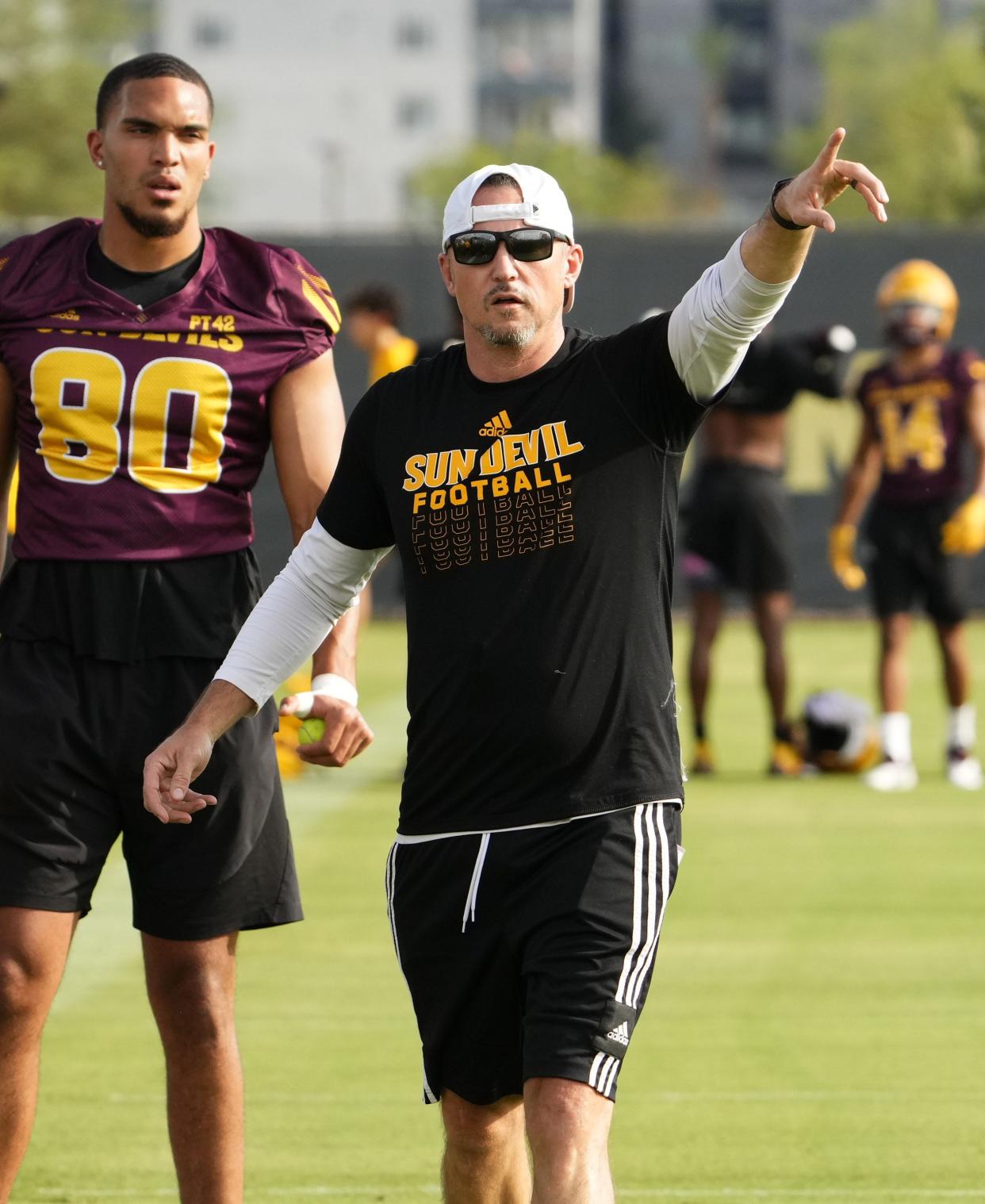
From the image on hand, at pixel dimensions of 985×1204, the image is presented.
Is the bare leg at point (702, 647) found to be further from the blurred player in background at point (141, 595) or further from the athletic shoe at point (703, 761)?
the blurred player in background at point (141, 595)

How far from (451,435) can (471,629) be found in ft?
1.17

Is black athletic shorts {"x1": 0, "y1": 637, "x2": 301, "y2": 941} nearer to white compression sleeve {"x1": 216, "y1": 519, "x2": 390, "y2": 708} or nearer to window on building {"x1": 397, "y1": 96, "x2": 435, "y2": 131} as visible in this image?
white compression sleeve {"x1": 216, "y1": 519, "x2": 390, "y2": 708}

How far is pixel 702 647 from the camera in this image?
1220 cm

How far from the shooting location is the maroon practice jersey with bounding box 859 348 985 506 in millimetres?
12156

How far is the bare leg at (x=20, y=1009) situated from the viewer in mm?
4574

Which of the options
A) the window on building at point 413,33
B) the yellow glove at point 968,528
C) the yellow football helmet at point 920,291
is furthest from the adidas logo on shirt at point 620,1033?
the window on building at point 413,33

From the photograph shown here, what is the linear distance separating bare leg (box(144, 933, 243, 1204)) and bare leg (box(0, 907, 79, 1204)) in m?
0.22

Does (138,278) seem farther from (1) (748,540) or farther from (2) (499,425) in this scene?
(1) (748,540)

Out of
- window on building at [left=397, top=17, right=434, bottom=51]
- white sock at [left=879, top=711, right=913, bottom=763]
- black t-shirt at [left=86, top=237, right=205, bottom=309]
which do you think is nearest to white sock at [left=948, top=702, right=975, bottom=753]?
white sock at [left=879, top=711, right=913, bottom=763]

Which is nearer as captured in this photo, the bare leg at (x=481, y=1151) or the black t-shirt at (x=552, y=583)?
the black t-shirt at (x=552, y=583)

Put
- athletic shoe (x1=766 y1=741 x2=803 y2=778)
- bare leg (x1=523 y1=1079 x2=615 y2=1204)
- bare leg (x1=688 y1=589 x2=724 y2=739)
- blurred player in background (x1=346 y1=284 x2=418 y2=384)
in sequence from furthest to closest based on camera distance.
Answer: blurred player in background (x1=346 y1=284 x2=418 y2=384)
athletic shoe (x1=766 y1=741 x2=803 y2=778)
bare leg (x1=688 y1=589 x2=724 y2=739)
bare leg (x1=523 y1=1079 x2=615 y2=1204)

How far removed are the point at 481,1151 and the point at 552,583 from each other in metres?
1.08

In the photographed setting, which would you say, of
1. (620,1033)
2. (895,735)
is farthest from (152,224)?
(895,735)

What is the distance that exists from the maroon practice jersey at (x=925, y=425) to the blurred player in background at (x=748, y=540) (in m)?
0.34
